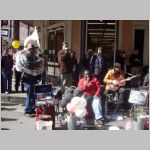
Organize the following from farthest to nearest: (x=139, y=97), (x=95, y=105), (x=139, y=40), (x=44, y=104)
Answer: (x=139, y=40), (x=139, y=97), (x=95, y=105), (x=44, y=104)

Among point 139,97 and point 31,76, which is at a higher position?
point 31,76

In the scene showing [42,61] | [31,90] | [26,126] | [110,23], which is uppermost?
[110,23]

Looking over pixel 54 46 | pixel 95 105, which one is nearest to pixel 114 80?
pixel 95 105

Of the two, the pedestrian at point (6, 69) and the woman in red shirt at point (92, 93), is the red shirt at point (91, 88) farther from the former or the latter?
the pedestrian at point (6, 69)

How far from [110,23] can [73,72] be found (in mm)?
3857

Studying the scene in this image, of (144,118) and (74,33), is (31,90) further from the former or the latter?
(74,33)

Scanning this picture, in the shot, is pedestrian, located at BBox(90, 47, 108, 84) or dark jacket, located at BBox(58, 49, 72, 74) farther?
dark jacket, located at BBox(58, 49, 72, 74)

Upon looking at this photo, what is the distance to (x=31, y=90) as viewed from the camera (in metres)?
11.3

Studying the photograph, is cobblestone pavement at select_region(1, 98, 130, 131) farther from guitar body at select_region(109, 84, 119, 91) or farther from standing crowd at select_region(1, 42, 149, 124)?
guitar body at select_region(109, 84, 119, 91)

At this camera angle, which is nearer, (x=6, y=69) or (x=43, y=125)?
(x=43, y=125)

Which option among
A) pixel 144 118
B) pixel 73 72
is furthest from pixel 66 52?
pixel 144 118

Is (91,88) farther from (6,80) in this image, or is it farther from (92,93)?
(6,80)

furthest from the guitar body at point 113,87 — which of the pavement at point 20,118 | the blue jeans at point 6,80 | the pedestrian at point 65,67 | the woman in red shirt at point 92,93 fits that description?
the blue jeans at point 6,80

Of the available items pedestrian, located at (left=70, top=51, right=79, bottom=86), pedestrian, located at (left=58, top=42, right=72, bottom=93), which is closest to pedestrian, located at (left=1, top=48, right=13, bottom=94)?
pedestrian, located at (left=58, top=42, right=72, bottom=93)
